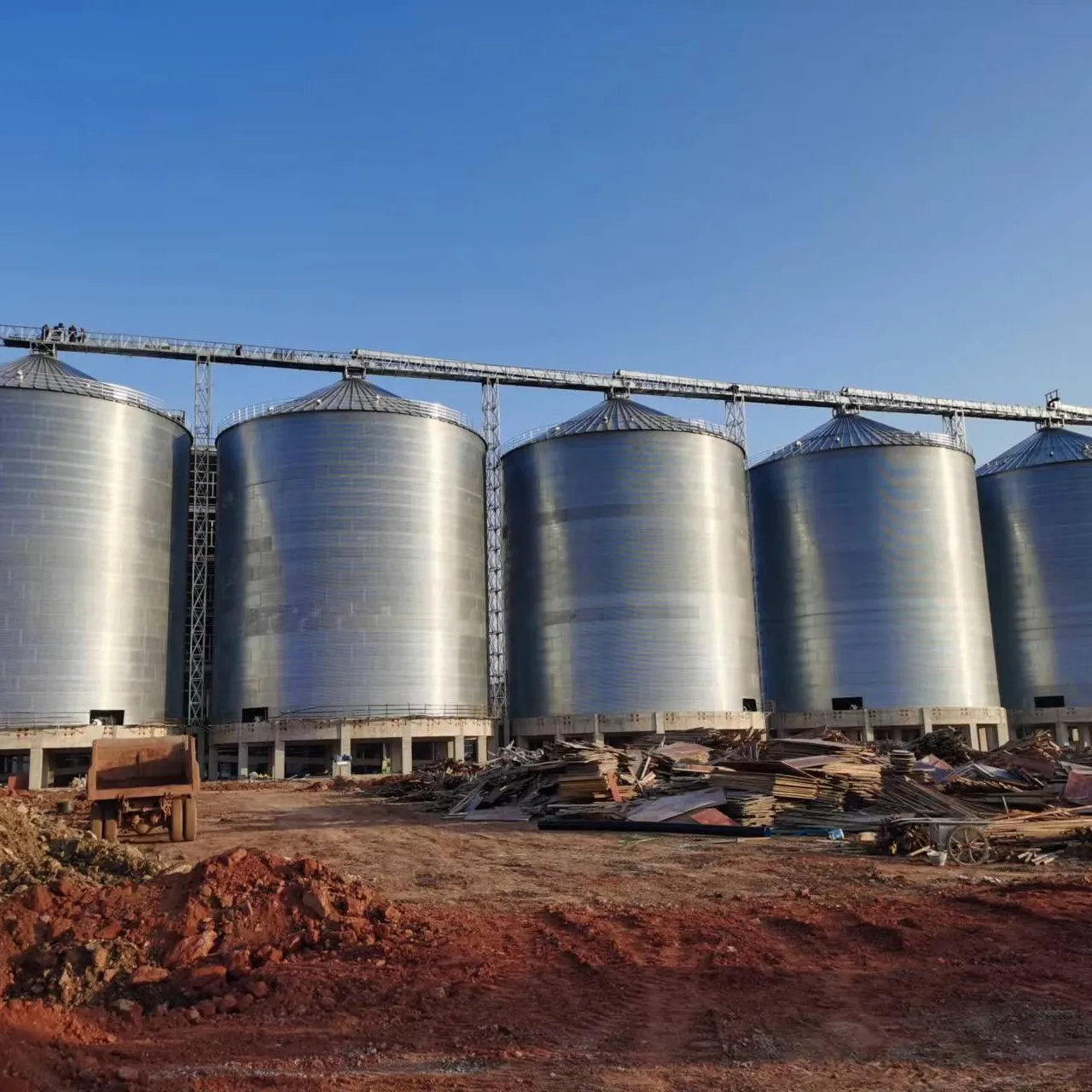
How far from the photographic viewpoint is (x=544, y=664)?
203ft

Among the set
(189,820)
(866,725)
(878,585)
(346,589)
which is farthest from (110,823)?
(878,585)

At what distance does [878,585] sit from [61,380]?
50.9 m

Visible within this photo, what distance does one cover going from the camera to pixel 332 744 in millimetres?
55906

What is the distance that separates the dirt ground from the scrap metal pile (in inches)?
225

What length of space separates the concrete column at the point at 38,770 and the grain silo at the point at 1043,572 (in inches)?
2447

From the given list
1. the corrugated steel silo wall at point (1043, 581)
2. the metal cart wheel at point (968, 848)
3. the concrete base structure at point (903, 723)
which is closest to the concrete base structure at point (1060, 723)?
the corrugated steel silo wall at point (1043, 581)

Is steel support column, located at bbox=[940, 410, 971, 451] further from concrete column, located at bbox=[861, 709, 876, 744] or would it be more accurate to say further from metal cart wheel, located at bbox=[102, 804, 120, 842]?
metal cart wheel, located at bbox=[102, 804, 120, 842]

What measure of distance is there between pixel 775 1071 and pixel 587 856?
12.5 metres

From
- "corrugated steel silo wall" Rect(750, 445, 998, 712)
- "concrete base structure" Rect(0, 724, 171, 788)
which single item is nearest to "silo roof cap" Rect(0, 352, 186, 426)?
"concrete base structure" Rect(0, 724, 171, 788)

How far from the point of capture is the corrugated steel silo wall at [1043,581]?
70312 millimetres

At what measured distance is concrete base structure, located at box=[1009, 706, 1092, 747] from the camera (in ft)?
226

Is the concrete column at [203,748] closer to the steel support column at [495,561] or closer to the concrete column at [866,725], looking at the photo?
the steel support column at [495,561]

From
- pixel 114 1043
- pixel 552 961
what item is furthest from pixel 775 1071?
pixel 114 1043

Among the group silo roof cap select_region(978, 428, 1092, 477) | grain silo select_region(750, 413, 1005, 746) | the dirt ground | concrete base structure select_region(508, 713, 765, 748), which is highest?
silo roof cap select_region(978, 428, 1092, 477)
